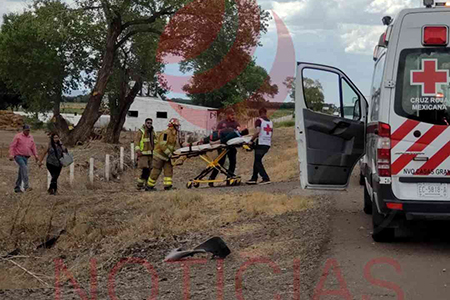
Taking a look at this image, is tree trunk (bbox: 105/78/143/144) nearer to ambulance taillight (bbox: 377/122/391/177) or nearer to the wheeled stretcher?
the wheeled stretcher

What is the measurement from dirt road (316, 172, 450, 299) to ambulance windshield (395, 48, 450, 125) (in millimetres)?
1621

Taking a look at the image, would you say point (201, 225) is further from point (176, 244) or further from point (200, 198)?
point (200, 198)

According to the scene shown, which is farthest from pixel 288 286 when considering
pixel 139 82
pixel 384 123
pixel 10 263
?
pixel 139 82

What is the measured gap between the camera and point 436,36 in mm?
7441

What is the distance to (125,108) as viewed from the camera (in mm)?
41156

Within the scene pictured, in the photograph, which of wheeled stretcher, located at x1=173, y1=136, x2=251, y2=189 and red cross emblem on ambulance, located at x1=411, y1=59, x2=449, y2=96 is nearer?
red cross emblem on ambulance, located at x1=411, y1=59, x2=449, y2=96

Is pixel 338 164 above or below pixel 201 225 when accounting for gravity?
above

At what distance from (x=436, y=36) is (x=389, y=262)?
261 centimetres

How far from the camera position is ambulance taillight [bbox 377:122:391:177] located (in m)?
7.54

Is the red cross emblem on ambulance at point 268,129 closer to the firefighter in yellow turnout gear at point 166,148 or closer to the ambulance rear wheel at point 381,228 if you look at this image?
the firefighter in yellow turnout gear at point 166,148

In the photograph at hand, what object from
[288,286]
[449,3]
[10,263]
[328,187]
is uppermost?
[449,3]

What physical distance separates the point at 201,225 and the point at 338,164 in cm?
267

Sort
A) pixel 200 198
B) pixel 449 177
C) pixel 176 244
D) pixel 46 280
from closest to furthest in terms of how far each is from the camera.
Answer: pixel 449 177, pixel 46 280, pixel 176 244, pixel 200 198

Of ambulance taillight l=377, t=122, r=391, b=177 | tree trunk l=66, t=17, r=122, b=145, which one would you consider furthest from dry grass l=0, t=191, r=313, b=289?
tree trunk l=66, t=17, r=122, b=145
